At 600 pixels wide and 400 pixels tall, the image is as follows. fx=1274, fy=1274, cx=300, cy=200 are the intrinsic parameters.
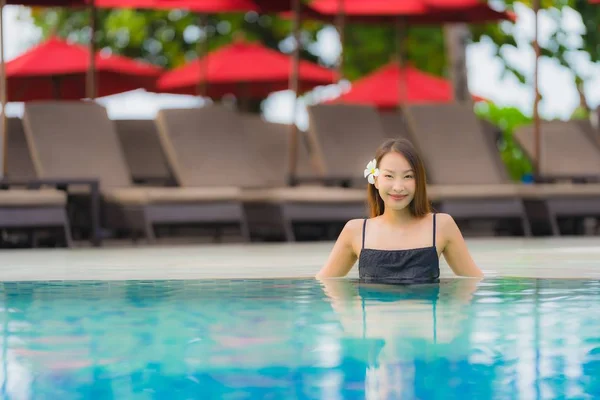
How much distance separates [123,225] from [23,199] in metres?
1.00

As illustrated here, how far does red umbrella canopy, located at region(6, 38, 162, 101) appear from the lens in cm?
1638

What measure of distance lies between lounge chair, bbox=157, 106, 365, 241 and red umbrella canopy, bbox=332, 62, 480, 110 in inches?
197

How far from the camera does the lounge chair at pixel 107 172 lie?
32.8ft

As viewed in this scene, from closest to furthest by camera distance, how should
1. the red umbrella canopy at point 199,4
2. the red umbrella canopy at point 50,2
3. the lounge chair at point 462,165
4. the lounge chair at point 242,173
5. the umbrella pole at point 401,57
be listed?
the lounge chair at point 242,173, the lounge chair at point 462,165, the red umbrella canopy at point 50,2, the red umbrella canopy at point 199,4, the umbrella pole at point 401,57

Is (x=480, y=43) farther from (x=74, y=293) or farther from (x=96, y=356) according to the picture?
(x=96, y=356)

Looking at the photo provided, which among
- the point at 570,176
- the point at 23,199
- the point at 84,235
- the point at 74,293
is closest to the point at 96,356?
the point at 74,293

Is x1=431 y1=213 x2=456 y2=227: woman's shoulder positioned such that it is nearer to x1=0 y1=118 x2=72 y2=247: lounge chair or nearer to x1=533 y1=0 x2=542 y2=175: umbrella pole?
x1=0 y1=118 x2=72 y2=247: lounge chair

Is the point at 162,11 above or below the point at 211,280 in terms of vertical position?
above

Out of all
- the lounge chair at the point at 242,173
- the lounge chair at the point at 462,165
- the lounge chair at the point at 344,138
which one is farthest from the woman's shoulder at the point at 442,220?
the lounge chair at the point at 344,138

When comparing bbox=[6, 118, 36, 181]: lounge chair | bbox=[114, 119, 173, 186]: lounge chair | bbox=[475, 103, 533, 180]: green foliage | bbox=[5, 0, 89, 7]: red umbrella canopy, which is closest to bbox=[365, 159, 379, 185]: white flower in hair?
bbox=[6, 118, 36, 181]: lounge chair

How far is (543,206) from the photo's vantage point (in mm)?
11047

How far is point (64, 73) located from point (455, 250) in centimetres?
1226

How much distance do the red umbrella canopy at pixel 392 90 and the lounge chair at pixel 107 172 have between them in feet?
20.6

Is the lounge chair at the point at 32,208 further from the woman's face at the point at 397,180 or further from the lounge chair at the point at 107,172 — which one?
the woman's face at the point at 397,180
